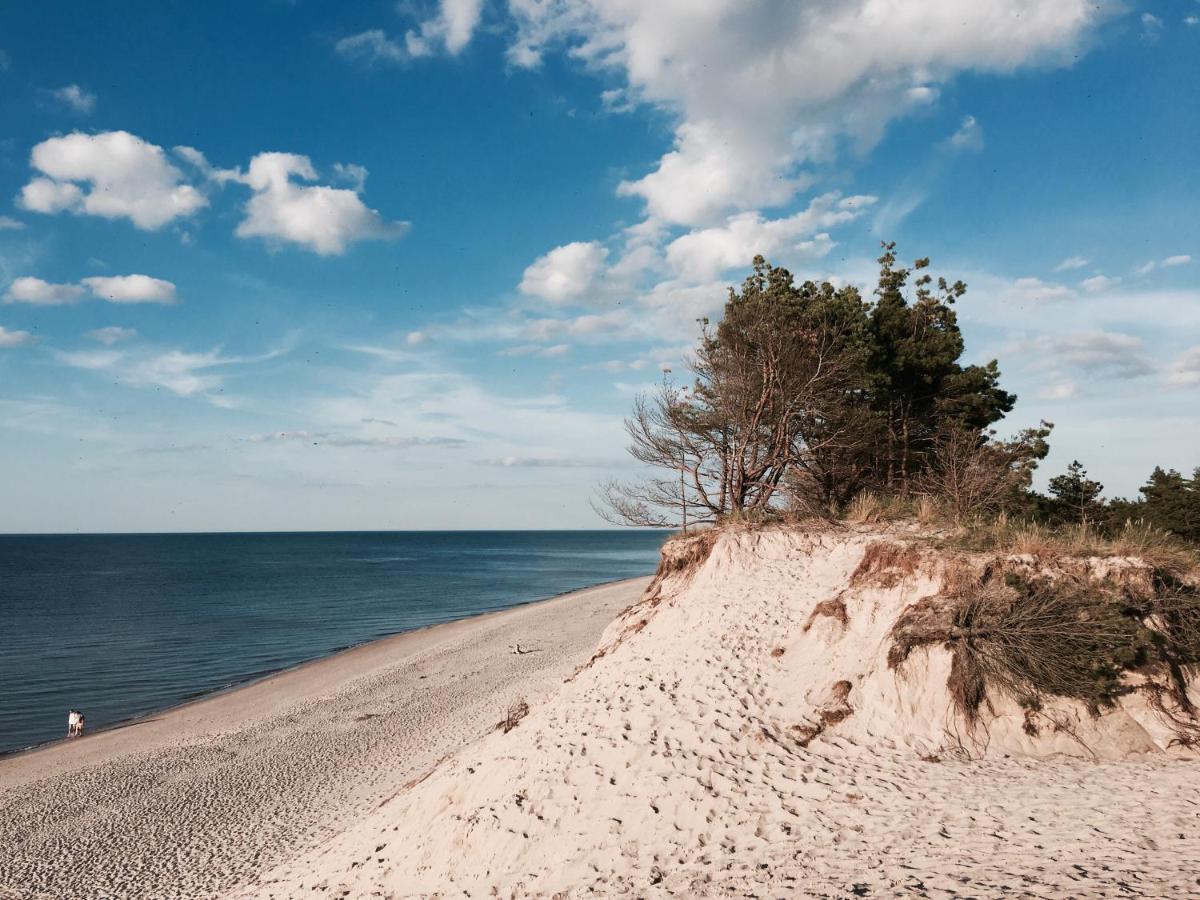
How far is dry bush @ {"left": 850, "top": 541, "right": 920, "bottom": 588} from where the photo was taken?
12.2m

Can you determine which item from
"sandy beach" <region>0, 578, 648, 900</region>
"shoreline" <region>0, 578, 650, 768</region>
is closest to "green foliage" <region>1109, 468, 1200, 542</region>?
"sandy beach" <region>0, 578, 648, 900</region>

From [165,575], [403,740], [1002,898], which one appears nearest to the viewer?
[1002,898]

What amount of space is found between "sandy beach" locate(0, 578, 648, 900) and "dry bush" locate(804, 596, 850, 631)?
611 centimetres

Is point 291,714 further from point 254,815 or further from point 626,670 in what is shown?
point 626,670

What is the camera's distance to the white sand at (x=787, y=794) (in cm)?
704

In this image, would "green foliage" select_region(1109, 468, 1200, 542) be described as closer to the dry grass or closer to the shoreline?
the dry grass

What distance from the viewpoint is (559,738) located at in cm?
1066

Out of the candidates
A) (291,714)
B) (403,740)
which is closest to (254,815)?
(403,740)

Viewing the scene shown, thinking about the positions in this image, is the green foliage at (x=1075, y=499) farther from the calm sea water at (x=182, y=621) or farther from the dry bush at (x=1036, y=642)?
the calm sea water at (x=182, y=621)

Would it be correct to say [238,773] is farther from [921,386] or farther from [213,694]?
[921,386]

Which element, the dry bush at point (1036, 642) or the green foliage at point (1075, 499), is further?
the green foliage at point (1075, 499)

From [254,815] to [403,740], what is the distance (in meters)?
4.71

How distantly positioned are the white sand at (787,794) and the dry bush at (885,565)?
0.20m

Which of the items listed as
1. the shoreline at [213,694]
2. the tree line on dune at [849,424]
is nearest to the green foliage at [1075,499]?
the tree line on dune at [849,424]
